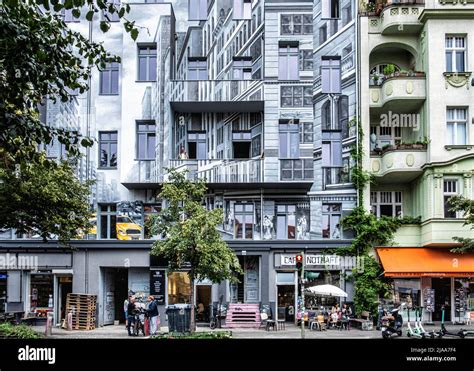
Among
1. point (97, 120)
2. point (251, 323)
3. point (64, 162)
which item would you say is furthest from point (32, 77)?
point (97, 120)

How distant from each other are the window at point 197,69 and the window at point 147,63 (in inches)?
72.0

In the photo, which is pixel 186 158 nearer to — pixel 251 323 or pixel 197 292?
pixel 197 292

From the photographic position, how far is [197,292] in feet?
103

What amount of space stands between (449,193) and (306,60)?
9172 mm

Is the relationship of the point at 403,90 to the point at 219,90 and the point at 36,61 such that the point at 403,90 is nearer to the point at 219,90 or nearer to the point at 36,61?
the point at 219,90

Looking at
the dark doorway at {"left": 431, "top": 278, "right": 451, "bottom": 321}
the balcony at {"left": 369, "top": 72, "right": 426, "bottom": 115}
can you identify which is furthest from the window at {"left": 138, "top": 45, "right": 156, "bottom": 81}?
the dark doorway at {"left": 431, "top": 278, "right": 451, "bottom": 321}

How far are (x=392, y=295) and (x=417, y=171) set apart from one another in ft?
19.3

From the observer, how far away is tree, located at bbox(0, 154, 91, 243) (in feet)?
71.8

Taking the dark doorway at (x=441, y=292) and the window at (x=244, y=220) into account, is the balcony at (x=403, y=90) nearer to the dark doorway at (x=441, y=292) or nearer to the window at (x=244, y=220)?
the window at (x=244, y=220)

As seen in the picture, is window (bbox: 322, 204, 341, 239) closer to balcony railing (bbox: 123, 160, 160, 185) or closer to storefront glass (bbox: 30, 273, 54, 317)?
balcony railing (bbox: 123, 160, 160, 185)

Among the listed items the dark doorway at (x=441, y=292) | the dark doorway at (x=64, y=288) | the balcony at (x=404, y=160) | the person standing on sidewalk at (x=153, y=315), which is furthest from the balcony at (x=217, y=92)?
the dark doorway at (x=441, y=292)

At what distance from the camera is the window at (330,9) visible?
33.1m

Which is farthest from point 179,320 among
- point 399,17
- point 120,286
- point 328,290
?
point 399,17

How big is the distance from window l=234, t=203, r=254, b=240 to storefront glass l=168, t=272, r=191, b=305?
3274 millimetres
